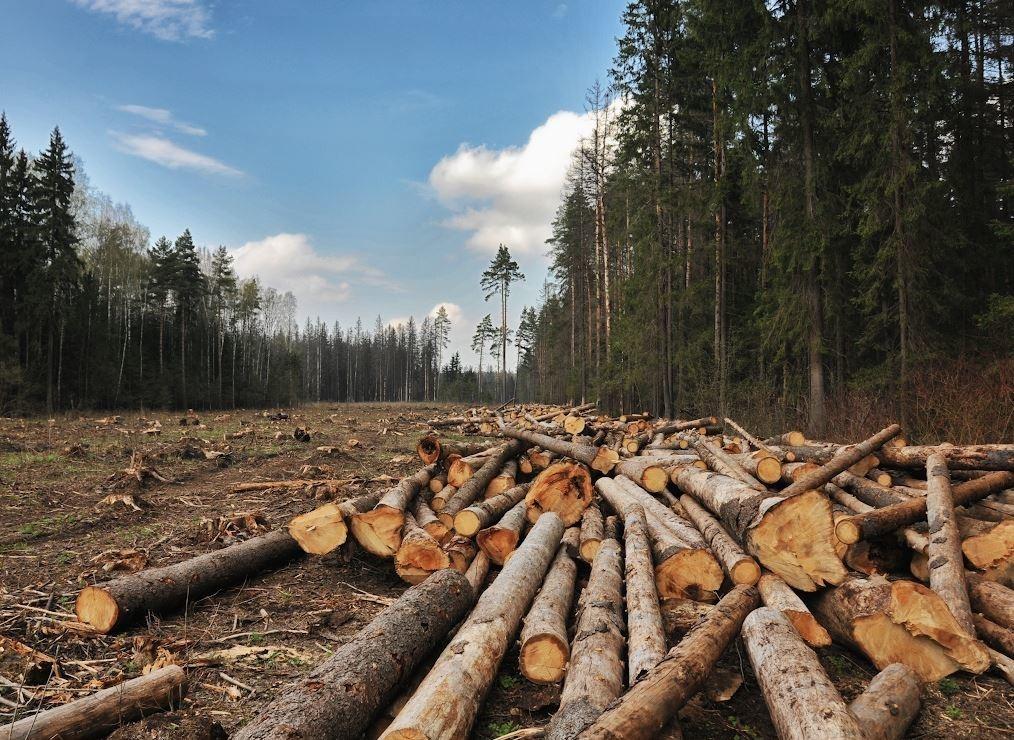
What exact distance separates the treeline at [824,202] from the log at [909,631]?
7.39m

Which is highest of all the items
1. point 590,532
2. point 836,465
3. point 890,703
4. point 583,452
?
point 836,465

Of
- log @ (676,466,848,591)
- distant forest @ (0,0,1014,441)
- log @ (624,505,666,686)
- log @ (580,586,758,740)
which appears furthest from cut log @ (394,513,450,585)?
distant forest @ (0,0,1014,441)

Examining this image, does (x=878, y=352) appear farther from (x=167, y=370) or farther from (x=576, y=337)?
(x=167, y=370)

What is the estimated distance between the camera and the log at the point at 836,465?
15.5 ft

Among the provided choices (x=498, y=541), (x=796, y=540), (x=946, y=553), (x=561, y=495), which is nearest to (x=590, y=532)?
(x=561, y=495)

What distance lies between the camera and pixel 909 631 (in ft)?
10.7

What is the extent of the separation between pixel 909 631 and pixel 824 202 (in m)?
13.1

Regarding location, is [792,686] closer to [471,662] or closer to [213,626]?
[471,662]

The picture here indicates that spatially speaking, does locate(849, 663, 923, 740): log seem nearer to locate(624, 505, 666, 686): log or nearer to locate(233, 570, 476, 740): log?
locate(624, 505, 666, 686): log

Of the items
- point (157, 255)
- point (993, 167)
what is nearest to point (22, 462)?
point (993, 167)

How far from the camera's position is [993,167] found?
13.8 meters

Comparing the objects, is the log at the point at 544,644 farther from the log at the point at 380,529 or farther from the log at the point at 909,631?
the log at the point at 909,631

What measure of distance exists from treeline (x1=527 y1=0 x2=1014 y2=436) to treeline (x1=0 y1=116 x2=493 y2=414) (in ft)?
95.4

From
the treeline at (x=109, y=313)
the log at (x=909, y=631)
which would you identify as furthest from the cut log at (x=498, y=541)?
the treeline at (x=109, y=313)
